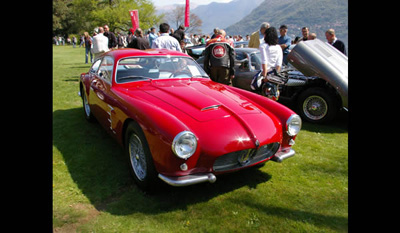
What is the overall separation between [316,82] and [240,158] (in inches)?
135

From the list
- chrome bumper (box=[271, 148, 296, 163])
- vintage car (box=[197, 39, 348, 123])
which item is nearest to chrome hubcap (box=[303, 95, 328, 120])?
vintage car (box=[197, 39, 348, 123])

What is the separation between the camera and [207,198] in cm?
286

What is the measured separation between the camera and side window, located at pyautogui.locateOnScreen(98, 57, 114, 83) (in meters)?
3.98

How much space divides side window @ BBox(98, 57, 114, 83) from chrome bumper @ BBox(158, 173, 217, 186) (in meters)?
2.03

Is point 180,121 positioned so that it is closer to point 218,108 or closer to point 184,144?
point 184,144

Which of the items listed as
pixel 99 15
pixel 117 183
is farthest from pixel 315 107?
pixel 99 15

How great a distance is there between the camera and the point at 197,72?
4383mm

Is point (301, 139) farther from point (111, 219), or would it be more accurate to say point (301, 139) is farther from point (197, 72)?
point (111, 219)

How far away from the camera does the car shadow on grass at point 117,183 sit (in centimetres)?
277

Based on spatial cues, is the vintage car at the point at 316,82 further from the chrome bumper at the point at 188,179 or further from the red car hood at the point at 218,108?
the chrome bumper at the point at 188,179

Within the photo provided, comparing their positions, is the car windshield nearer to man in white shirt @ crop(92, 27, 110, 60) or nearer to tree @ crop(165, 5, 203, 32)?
man in white shirt @ crop(92, 27, 110, 60)

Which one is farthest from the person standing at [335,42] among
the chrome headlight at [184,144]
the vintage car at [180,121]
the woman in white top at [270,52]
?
the chrome headlight at [184,144]
